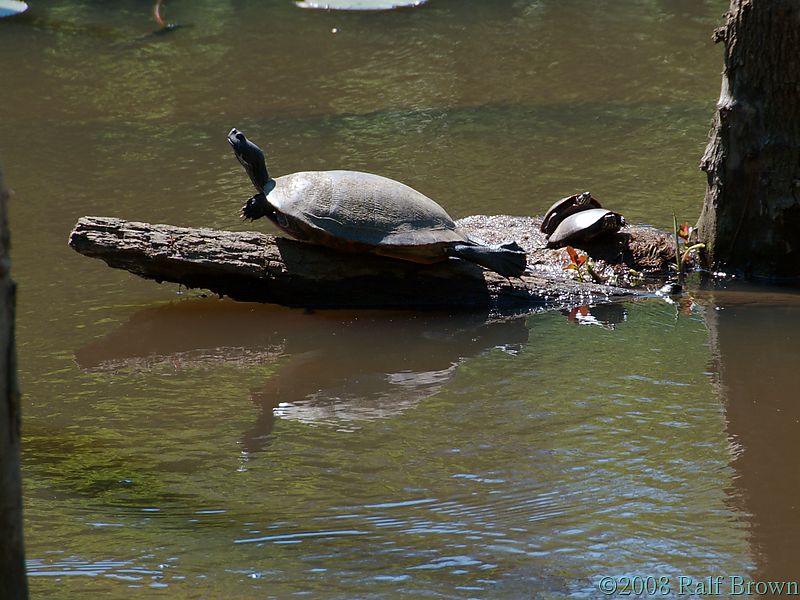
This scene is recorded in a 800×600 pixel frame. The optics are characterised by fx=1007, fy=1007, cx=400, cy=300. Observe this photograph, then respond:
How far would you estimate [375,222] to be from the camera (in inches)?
212

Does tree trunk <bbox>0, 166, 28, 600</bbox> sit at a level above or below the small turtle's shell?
below

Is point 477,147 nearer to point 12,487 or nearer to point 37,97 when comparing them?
point 37,97

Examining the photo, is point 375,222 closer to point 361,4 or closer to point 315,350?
point 315,350

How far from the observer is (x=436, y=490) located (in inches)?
140

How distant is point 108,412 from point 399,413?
1.29 meters

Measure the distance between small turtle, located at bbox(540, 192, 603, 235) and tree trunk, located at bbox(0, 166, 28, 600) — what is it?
497 centimetres

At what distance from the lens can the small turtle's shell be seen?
5379 mm

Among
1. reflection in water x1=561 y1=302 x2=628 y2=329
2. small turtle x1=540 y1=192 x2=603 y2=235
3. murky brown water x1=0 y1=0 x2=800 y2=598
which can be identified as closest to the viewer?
murky brown water x1=0 y1=0 x2=800 y2=598

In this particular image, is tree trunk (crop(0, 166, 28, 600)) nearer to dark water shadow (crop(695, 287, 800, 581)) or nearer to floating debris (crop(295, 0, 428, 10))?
dark water shadow (crop(695, 287, 800, 581))

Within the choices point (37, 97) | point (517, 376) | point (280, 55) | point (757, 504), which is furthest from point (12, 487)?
point (280, 55)

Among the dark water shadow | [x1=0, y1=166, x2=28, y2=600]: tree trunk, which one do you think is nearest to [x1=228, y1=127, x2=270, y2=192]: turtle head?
the dark water shadow

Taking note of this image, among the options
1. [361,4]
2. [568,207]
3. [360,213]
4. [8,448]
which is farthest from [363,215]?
[361,4]

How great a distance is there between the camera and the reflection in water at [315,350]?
453 cm

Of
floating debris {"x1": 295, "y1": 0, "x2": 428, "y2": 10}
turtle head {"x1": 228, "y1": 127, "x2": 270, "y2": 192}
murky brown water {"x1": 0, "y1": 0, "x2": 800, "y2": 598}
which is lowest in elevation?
murky brown water {"x1": 0, "y1": 0, "x2": 800, "y2": 598}
